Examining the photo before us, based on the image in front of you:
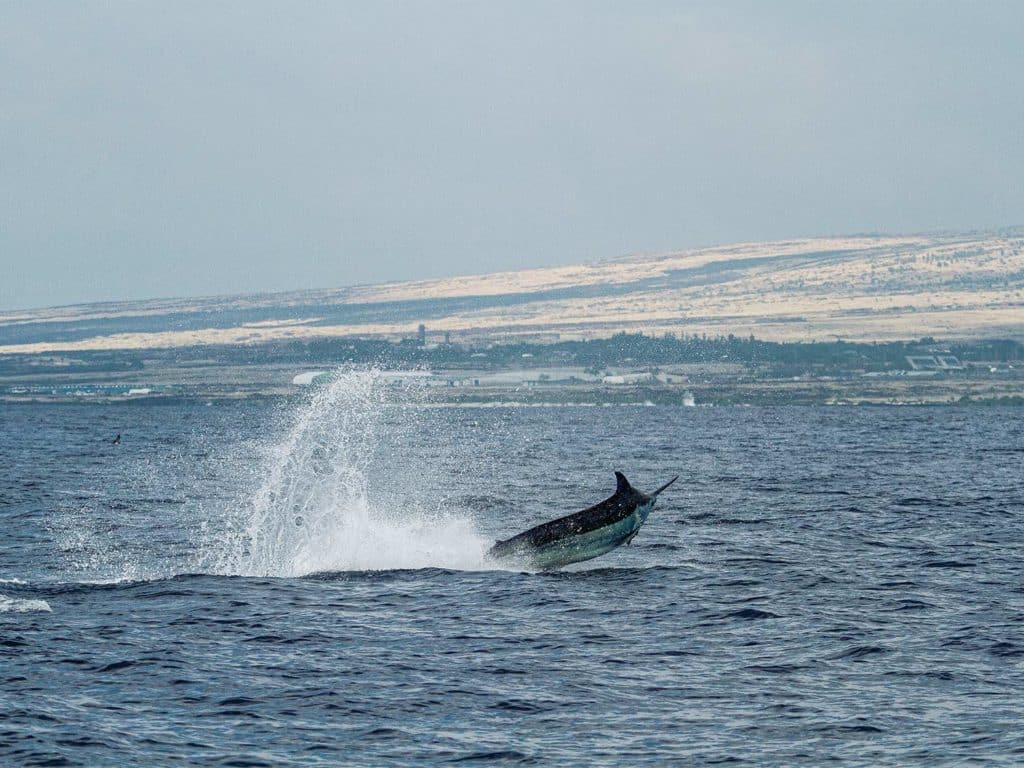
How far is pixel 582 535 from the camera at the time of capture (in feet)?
116

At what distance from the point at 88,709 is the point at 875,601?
1691 centimetres

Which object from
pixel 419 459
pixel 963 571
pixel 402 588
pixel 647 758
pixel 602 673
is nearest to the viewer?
pixel 647 758

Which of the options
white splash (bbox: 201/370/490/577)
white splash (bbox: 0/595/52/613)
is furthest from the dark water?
white splash (bbox: 0/595/52/613)

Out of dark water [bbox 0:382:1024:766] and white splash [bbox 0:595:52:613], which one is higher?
white splash [bbox 0:595:52:613]

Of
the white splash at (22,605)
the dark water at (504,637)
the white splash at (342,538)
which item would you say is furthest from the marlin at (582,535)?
the white splash at (22,605)

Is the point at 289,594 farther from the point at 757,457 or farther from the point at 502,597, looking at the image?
the point at 757,457

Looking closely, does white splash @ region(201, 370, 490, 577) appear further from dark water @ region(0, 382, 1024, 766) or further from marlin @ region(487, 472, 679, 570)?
marlin @ region(487, 472, 679, 570)

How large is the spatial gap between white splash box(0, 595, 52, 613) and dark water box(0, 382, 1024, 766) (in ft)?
0.88

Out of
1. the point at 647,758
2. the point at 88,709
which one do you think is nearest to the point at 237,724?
the point at 88,709

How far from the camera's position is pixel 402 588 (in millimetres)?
32719

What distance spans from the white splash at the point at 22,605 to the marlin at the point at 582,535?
11.5 metres

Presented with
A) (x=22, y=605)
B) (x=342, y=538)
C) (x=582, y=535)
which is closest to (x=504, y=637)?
(x=582, y=535)

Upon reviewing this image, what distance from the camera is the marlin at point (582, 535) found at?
3531 cm

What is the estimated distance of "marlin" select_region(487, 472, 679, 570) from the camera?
116 feet
